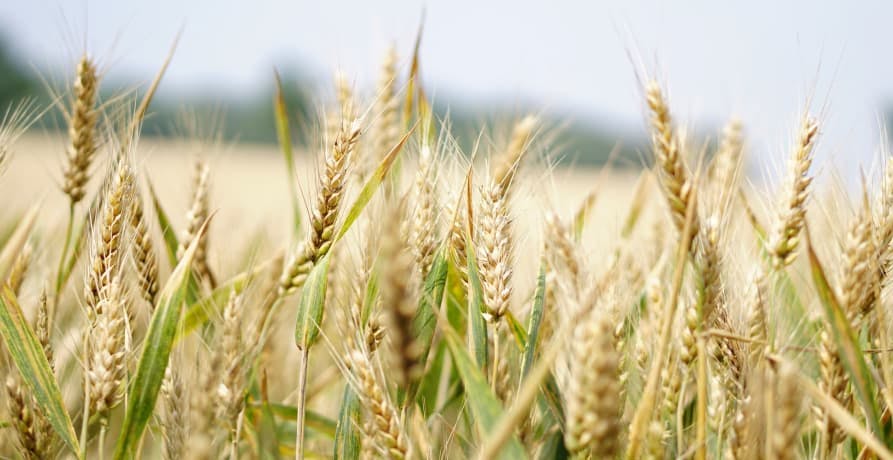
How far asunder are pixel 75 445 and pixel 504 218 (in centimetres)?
83

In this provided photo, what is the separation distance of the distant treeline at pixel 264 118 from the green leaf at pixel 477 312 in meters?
0.37

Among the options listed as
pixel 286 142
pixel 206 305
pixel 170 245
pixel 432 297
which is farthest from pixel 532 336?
pixel 286 142

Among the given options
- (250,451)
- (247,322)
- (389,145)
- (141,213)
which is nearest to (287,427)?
(250,451)

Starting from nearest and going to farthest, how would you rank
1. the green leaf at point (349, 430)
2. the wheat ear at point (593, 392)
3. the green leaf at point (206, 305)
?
the wheat ear at point (593, 392)
the green leaf at point (349, 430)
the green leaf at point (206, 305)

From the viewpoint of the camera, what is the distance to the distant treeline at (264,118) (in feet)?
6.15

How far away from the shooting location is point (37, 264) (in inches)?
76.0

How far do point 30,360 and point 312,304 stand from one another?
502 millimetres

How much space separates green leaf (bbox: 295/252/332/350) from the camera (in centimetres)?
119

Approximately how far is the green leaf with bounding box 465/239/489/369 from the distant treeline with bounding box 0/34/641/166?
14.4 inches

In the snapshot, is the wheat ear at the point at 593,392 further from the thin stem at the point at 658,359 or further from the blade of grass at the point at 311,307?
the blade of grass at the point at 311,307

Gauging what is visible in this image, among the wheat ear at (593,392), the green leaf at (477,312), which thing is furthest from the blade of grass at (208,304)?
the wheat ear at (593,392)

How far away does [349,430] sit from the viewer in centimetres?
122

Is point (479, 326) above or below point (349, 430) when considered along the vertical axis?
above

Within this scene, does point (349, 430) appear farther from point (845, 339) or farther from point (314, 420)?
point (845, 339)
